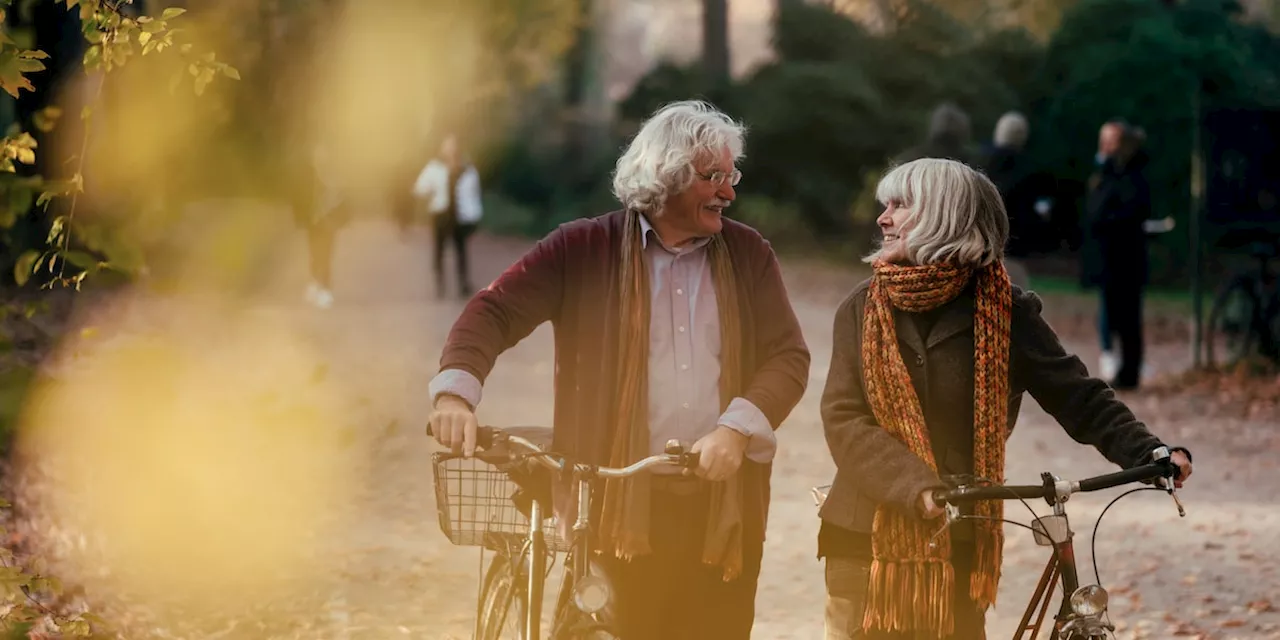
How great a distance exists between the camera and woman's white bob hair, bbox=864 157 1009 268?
13.0 feet

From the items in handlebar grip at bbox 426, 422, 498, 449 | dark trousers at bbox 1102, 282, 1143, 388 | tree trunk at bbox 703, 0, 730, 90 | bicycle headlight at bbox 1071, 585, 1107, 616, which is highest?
tree trunk at bbox 703, 0, 730, 90

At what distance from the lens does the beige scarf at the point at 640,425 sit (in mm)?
4281

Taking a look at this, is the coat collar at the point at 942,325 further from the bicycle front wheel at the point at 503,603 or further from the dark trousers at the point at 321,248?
the dark trousers at the point at 321,248

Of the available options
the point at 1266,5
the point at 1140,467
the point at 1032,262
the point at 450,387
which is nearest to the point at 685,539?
the point at 450,387

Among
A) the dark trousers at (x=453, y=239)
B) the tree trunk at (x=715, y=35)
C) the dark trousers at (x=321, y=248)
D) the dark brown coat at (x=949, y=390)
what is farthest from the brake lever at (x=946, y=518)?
the tree trunk at (x=715, y=35)

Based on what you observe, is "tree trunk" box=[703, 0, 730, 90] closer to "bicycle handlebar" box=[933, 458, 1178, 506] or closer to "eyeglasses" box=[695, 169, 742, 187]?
"eyeglasses" box=[695, 169, 742, 187]

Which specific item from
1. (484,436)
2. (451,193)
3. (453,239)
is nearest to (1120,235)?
(451,193)

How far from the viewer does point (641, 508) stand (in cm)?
429

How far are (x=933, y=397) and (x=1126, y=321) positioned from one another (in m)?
10.3

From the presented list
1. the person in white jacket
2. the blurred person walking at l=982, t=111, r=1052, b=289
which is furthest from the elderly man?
the person in white jacket

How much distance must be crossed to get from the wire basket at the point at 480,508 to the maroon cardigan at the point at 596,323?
27 cm

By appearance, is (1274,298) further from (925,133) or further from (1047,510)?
(925,133)

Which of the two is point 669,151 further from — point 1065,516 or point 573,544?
point 1065,516

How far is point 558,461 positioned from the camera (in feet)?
12.6
